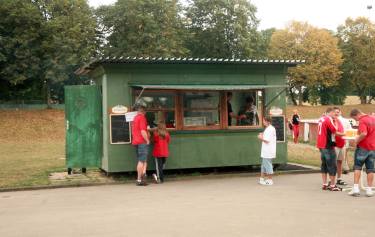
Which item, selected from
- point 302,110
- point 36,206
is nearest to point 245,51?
point 302,110

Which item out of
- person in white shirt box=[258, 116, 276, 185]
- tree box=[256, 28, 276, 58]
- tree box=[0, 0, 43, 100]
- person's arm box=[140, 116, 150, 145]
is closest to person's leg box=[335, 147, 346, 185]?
person in white shirt box=[258, 116, 276, 185]

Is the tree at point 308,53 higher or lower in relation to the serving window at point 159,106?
higher

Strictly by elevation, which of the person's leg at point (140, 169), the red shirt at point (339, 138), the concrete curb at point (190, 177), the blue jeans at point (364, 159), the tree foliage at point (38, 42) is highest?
the tree foliage at point (38, 42)

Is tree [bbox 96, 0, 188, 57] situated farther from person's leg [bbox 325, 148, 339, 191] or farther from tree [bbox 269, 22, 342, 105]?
person's leg [bbox 325, 148, 339, 191]

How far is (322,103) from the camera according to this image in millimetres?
70625

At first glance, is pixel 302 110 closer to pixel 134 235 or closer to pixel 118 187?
pixel 118 187

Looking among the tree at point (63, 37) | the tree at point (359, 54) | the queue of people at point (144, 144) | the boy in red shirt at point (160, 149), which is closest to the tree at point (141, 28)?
the tree at point (63, 37)

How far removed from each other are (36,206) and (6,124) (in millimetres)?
28311

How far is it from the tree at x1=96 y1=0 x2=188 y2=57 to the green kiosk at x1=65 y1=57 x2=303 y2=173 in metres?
32.1

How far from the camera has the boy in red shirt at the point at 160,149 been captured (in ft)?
39.3

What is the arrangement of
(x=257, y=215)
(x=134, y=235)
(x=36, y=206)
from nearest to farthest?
(x=134, y=235) → (x=257, y=215) → (x=36, y=206)

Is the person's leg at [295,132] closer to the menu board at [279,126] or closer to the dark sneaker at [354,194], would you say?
the menu board at [279,126]

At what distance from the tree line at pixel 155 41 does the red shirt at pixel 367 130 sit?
3389 centimetres

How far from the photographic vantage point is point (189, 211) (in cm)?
860
